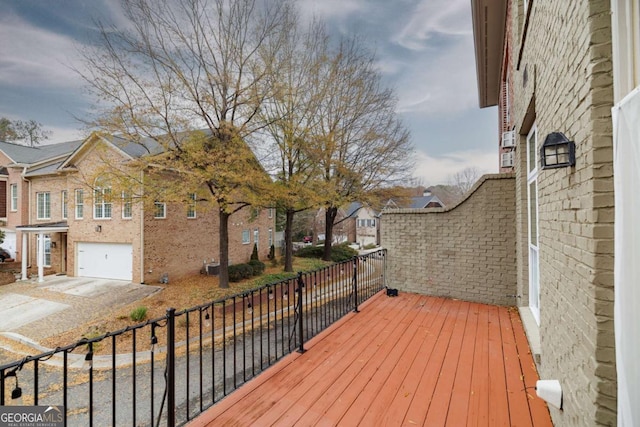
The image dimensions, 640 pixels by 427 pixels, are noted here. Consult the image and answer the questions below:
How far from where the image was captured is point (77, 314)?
345 inches

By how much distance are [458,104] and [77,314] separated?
58.4 feet

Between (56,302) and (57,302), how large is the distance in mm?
35

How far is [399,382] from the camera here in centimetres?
288

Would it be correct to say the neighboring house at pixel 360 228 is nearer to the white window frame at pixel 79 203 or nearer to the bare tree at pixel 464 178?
the bare tree at pixel 464 178

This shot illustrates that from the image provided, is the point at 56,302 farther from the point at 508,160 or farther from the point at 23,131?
the point at 23,131

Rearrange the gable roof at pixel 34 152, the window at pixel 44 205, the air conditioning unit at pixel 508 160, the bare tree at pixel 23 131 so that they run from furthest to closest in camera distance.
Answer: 1. the bare tree at pixel 23 131
2. the gable roof at pixel 34 152
3. the window at pixel 44 205
4. the air conditioning unit at pixel 508 160

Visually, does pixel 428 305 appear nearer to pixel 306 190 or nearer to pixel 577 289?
pixel 577 289

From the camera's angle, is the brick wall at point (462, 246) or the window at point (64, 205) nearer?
the brick wall at point (462, 246)

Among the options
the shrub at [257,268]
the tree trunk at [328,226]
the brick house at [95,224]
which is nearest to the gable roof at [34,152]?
the brick house at [95,224]

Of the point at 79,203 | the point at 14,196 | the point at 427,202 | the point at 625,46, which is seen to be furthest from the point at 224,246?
the point at 427,202

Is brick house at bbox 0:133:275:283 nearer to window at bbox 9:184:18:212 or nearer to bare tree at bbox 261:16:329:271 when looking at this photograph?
window at bbox 9:184:18:212

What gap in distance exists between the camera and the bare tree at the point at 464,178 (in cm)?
3023

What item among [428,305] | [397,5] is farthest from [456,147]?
[428,305]

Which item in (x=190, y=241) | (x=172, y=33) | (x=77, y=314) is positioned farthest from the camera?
(x=190, y=241)
